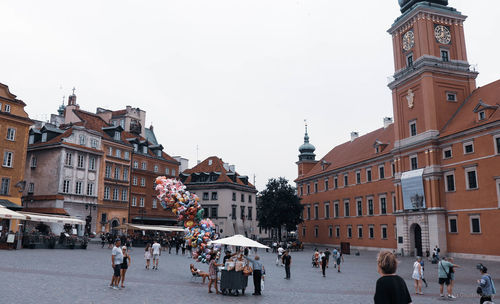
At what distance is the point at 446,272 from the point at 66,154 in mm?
44306

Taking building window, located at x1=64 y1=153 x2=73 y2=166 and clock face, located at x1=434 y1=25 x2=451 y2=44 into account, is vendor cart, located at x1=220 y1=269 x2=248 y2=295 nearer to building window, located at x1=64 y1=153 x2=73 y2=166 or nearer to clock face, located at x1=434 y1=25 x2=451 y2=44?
building window, located at x1=64 y1=153 x2=73 y2=166

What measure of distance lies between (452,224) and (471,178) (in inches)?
198

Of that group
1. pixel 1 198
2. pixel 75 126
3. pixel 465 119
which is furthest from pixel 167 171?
pixel 465 119

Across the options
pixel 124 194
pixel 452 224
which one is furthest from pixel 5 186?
pixel 452 224

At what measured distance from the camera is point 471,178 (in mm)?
37750

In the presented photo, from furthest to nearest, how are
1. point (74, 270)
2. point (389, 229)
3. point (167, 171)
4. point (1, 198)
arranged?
point (167, 171)
point (389, 229)
point (1, 198)
point (74, 270)

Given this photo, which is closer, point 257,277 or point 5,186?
point 257,277

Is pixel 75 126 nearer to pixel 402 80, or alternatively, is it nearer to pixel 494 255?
pixel 402 80

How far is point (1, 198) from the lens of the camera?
4103 centimetres

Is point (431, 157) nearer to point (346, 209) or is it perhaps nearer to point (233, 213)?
point (346, 209)

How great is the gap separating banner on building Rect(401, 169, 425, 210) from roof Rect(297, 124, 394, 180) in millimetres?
6624

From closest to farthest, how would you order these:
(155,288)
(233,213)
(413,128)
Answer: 1. (155,288)
2. (413,128)
3. (233,213)

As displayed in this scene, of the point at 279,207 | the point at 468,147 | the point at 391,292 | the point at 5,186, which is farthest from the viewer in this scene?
the point at 279,207

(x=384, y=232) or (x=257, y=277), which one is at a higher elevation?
(x=384, y=232)
